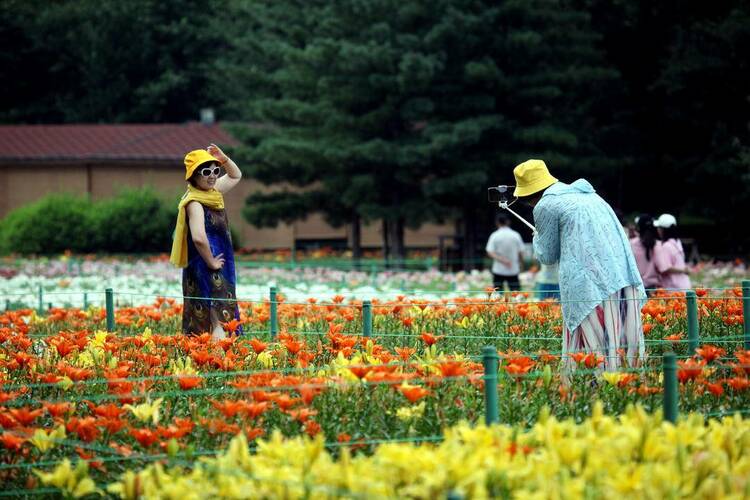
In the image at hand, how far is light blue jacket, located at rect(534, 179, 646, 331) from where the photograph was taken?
7.34m

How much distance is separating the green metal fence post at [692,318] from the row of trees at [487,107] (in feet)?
56.9

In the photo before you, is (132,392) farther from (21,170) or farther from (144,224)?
(21,170)

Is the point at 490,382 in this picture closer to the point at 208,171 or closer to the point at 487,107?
the point at 208,171

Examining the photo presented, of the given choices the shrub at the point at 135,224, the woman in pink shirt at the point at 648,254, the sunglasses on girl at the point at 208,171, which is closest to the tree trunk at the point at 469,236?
the shrub at the point at 135,224

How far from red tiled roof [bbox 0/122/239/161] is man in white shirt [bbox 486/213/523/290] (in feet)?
77.1

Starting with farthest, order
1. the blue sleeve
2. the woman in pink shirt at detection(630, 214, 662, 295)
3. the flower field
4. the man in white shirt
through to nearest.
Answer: the man in white shirt → the woman in pink shirt at detection(630, 214, 662, 295) → the blue sleeve → the flower field

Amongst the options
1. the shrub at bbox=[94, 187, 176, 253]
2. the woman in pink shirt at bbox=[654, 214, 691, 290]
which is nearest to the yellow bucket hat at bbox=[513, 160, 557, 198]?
the woman in pink shirt at bbox=[654, 214, 691, 290]

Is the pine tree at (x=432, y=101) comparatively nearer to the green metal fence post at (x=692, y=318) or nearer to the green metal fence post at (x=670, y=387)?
the green metal fence post at (x=692, y=318)

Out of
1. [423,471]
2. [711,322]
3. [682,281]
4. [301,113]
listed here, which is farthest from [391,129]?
[423,471]

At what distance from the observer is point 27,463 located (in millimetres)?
5453

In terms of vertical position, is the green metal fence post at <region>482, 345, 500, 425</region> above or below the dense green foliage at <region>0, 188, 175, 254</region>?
below

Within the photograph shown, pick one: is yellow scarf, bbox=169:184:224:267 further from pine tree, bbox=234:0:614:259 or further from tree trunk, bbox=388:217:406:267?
tree trunk, bbox=388:217:406:267

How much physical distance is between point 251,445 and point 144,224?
26517 millimetres

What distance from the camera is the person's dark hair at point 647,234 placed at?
11.9 meters
